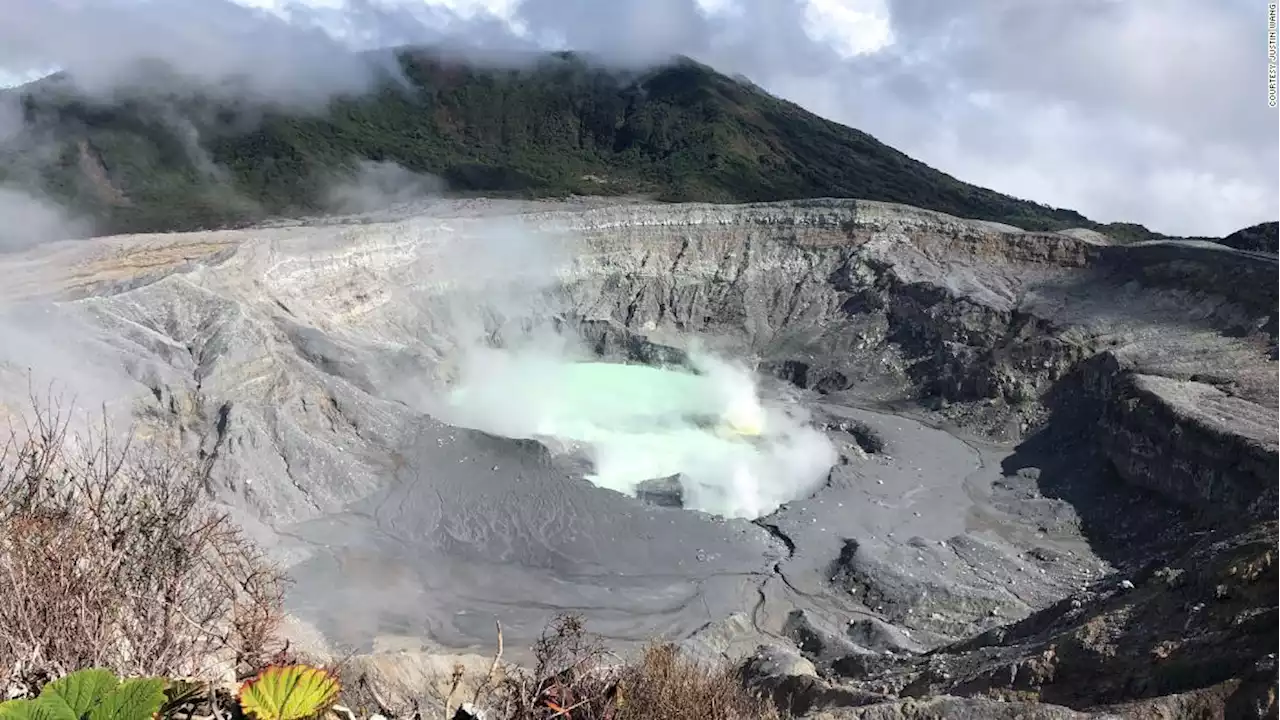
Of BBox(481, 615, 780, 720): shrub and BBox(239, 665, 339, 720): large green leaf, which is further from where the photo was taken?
BBox(481, 615, 780, 720): shrub

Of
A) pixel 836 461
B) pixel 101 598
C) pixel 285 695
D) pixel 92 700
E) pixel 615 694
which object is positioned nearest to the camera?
pixel 92 700

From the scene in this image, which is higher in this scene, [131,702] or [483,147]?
[483,147]

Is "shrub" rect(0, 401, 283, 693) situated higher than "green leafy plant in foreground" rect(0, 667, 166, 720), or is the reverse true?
"green leafy plant in foreground" rect(0, 667, 166, 720)

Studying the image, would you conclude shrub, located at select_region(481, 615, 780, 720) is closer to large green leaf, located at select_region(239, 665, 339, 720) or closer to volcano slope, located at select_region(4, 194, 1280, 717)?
volcano slope, located at select_region(4, 194, 1280, 717)

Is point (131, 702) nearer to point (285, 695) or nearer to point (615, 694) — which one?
point (285, 695)

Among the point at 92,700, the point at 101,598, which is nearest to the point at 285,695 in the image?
the point at 92,700

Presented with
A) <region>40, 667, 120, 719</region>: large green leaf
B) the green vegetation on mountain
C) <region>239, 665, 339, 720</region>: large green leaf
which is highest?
the green vegetation on mountain

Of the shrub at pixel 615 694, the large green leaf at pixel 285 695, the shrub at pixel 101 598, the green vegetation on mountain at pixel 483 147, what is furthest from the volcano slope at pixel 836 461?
the green vegetation on mountain at pixel 483 147

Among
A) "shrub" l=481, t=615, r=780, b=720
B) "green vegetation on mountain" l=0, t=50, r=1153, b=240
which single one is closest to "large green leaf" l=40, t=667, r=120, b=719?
"shrub" l=481, t=615, r=780, b=720
